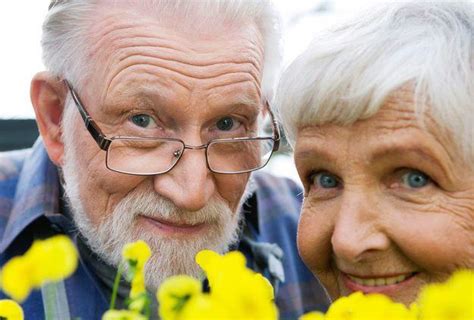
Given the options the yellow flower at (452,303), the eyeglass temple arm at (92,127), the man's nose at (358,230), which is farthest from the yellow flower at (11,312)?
the eyeglass temple arm at (92,127)

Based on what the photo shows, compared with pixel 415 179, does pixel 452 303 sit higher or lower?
higher

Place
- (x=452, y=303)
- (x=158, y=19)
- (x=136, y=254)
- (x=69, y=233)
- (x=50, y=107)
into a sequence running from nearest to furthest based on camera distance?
(x=452, y=303) < (x=136, y=254) < (x=158, y=19) < (x=50, y=107) < (x=69, y=233)

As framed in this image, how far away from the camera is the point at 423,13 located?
65.5 inches

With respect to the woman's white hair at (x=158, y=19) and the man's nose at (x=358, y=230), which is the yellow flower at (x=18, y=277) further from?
the woman's white hair at (x=158, y=19)

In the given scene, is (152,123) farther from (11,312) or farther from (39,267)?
(39,267)

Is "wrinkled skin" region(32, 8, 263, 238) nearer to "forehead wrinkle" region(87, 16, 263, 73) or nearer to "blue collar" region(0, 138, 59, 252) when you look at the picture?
"forehead wrinkle" region(87, 16, 263, 73)

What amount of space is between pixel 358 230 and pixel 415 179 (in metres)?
0.16

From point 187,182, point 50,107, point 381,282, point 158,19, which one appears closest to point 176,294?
point 381,282

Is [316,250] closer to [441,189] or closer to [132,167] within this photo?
[441,189]

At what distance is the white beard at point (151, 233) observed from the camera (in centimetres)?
243

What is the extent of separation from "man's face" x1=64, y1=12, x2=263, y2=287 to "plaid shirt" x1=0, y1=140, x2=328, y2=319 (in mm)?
291

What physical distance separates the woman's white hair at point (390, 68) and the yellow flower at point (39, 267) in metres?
0.89

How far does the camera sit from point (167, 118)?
2.36m

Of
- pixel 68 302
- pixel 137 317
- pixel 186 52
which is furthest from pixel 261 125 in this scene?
pixel 137 317
